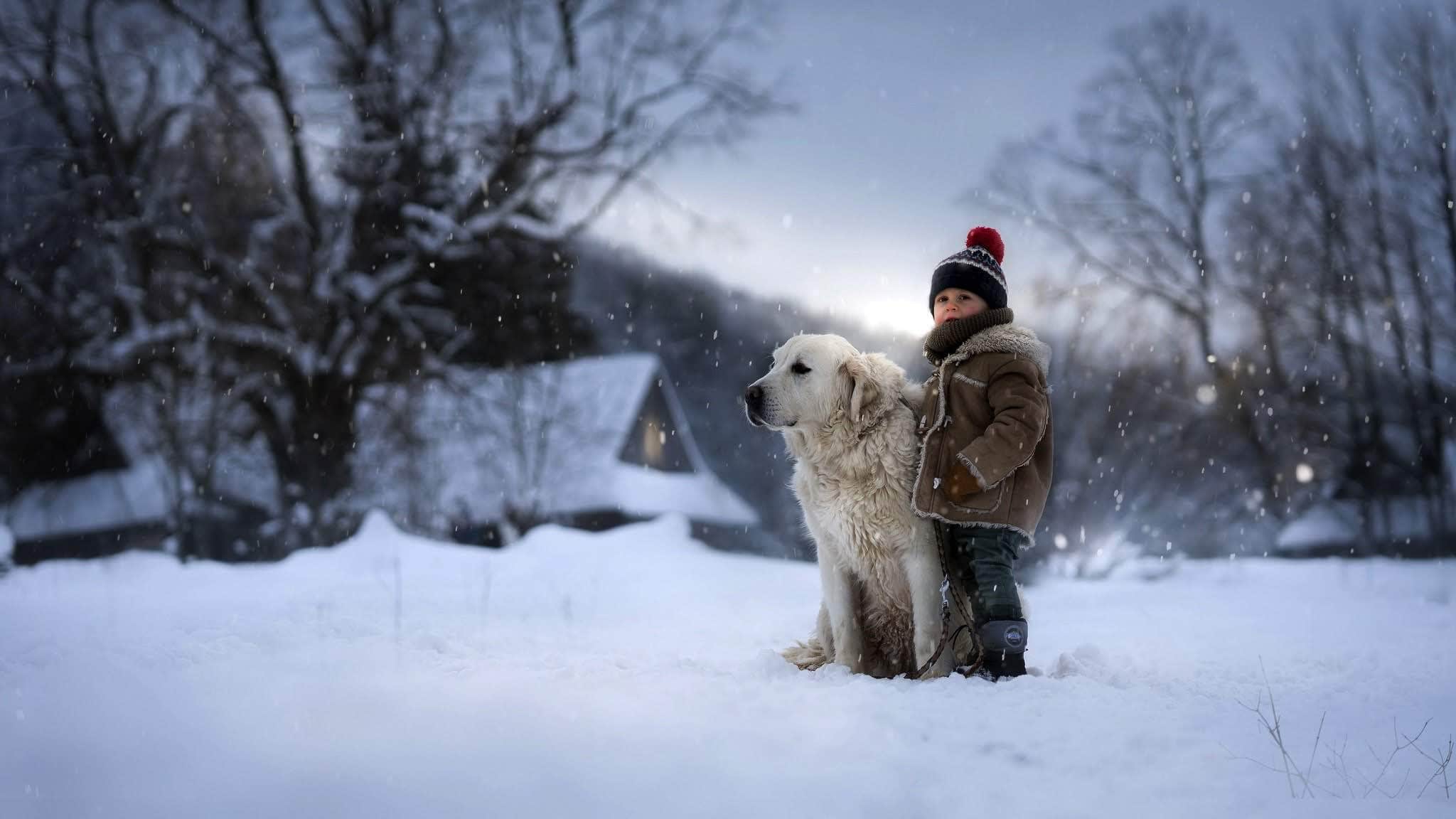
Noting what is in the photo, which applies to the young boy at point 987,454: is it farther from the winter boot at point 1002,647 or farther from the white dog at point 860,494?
the white dog at point 860,494

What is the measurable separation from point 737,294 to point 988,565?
2097 cm

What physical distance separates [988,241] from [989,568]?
57.4 inches

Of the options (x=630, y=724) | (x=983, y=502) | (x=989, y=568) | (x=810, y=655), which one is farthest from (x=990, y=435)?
(x=630, y=724)

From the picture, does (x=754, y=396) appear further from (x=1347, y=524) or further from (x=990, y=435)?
(x=1347, y=524)

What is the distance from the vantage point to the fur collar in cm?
367

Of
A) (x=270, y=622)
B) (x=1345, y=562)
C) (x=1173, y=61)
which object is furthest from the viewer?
(x=1173, y=61)

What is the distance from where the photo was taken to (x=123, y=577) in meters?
7.82

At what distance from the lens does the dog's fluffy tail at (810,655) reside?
13.4ft

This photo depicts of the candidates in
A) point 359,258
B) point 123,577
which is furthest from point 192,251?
point 123,577

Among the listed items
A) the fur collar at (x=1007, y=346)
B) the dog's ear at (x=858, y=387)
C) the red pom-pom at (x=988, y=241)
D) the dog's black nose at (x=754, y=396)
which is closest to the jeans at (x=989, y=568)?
the dog's ear at (x=858, y=387)

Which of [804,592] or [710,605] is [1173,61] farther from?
[710,605]

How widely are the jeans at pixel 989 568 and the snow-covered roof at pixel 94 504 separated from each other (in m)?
22.5

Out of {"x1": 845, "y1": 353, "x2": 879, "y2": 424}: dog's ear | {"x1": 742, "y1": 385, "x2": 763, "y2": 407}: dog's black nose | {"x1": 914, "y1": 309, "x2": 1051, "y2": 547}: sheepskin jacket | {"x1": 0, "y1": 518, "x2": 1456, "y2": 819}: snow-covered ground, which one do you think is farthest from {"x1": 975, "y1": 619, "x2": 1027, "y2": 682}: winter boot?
{"x1": 742, "y1": 385, "x2": 763, "y2": 407}: dog's black nose

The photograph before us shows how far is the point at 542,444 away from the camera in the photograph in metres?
21.4
